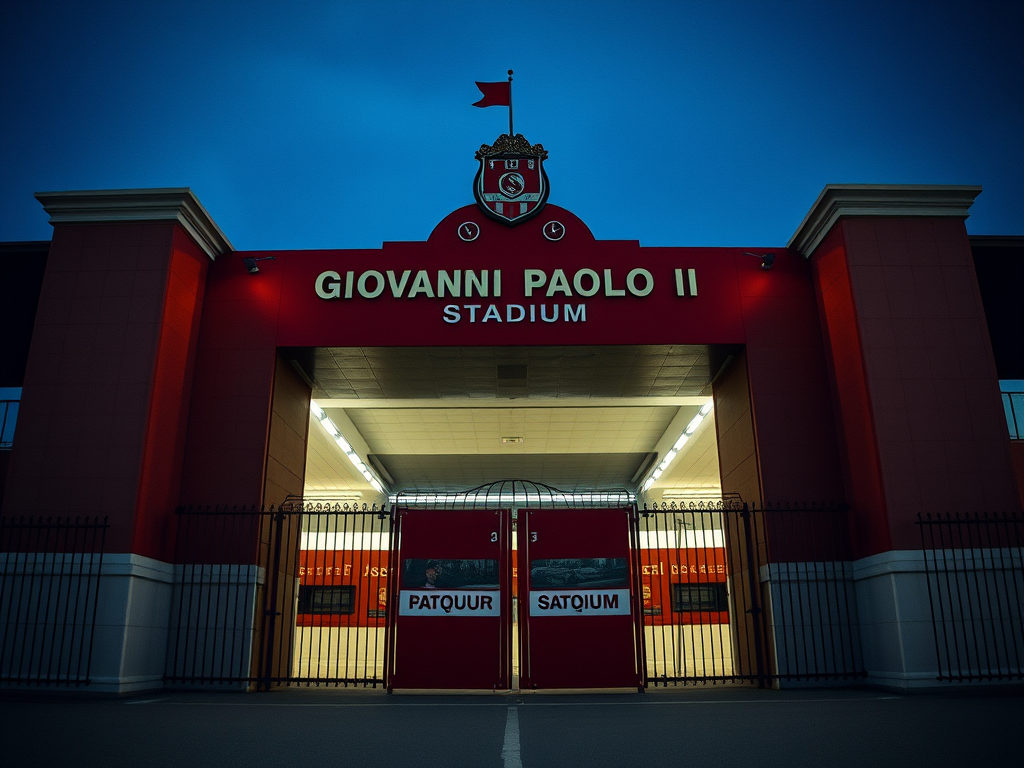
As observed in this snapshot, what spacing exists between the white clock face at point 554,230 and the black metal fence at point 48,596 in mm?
7888

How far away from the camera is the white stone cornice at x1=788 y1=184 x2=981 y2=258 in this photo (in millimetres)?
11023

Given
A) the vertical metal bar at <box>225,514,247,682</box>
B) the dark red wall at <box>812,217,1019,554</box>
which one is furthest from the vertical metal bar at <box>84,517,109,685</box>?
the dark red wall at <box>812,217,1019,554</box>

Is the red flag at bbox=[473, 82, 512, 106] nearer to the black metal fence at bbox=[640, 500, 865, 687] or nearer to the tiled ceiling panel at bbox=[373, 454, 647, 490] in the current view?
the black metal fence at bbox=[640, 500, 865, 687]

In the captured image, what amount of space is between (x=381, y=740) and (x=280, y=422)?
728 centimetres

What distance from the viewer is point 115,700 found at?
895 cm

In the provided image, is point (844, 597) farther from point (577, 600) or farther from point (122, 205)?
point (122, 205)

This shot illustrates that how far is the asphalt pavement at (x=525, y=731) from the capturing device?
16.0ft

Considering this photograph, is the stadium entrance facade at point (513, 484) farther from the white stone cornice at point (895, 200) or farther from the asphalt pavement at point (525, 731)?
the asphalt pavement at point (525, 731)

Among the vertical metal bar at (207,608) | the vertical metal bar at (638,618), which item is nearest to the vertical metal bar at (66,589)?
the vertical metal bar at (207,608)

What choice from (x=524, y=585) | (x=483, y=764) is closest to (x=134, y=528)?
(x=524, y=585)

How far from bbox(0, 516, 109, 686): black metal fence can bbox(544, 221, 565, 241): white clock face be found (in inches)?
311

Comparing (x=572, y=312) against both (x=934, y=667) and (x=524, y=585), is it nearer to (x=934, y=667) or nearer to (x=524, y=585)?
(x=524, y=585)

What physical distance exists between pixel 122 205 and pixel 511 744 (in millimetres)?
9748

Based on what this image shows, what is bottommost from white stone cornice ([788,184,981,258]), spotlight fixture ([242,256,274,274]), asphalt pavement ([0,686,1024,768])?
asphalt pavement ([0,686,1024,768])
